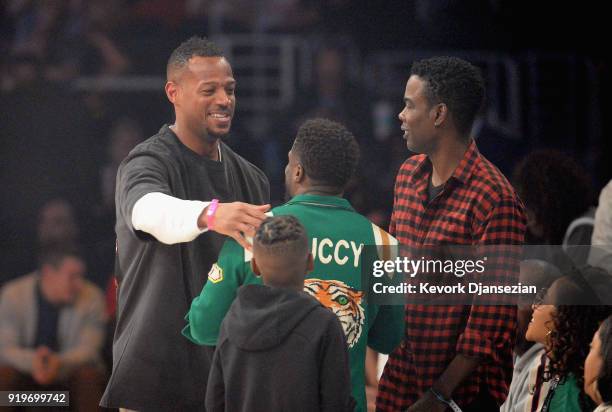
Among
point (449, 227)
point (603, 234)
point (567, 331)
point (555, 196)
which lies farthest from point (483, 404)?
point (555, 196)

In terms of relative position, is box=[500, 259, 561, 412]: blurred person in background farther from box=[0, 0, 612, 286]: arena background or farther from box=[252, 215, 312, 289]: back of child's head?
box=[252, 215, 312, 289]: back of child's head

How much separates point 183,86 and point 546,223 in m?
1.37

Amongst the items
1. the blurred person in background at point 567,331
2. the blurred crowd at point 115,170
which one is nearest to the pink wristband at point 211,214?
A: the blurred crowd at point 115,170

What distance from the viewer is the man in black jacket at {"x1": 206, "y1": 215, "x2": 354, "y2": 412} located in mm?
2199

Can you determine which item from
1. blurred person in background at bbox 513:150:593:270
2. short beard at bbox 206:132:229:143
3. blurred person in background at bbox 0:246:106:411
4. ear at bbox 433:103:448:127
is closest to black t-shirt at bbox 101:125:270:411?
short beard at bbox 206:132:229:143

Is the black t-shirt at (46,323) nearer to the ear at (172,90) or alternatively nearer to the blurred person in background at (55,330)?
the blurred person in background at (55,330)

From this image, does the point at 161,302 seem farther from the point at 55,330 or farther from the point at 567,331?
the point at 567,331

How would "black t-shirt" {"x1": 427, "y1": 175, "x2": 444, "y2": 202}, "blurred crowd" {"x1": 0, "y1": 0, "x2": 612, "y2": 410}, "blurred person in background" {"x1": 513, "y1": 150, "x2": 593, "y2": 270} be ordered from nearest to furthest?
"black t-shirt" {"x1": 427, "y1": 175, "x2": 444, "y2": 202}
"blurred crowd" {"x1": 0, "y1": 0, "x2": 612, "y2": 410}
"blurred person in background" {"x1": 513, "y1": 150, "x2": 593, "y2": 270}

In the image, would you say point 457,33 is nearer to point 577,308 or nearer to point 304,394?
point 577,308

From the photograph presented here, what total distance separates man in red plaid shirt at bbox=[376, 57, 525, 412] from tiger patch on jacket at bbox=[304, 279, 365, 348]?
9.8 inches

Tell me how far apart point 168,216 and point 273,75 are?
1150 millimetres

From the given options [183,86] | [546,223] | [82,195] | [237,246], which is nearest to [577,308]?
[546,223]

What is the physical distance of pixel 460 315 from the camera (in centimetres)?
257

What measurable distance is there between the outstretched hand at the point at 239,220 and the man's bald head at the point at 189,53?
54 cm
